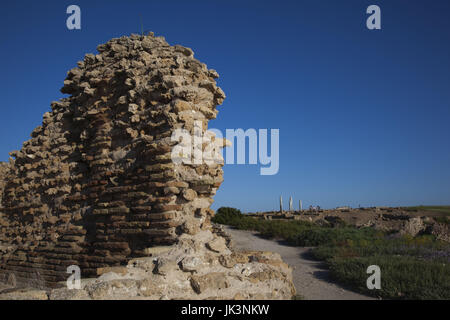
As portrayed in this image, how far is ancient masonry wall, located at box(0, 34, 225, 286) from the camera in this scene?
13.5 ft

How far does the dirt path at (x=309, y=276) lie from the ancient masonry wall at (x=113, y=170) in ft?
10.00

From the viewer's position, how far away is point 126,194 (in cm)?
441

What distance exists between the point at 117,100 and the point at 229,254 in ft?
11.1

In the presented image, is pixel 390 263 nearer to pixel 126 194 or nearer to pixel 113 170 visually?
pixel 126 194

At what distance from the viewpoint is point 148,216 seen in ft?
13.2

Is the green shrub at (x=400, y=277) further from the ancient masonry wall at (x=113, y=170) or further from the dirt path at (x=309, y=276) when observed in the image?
the ancient masonry wall at (x=113, y=170)

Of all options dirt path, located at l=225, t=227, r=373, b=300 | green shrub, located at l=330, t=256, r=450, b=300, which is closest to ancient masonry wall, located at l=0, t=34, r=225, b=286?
dirt path, located at l=225, t=227, r=373, b=300

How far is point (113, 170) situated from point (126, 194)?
0.55 meters

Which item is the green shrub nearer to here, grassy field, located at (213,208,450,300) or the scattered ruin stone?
grassy field, located at (213,208,450,300)

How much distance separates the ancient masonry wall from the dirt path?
3048mm

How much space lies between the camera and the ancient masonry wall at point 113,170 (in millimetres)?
4113

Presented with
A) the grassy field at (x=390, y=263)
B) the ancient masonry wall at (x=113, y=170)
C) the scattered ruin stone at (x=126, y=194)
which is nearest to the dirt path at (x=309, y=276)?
the grassy field at (x=390, y=263)

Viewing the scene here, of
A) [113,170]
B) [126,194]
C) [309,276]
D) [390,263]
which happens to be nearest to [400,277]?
[390,263]

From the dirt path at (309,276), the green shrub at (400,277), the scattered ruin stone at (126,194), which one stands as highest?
the scattered ruin stone at (126,194)
